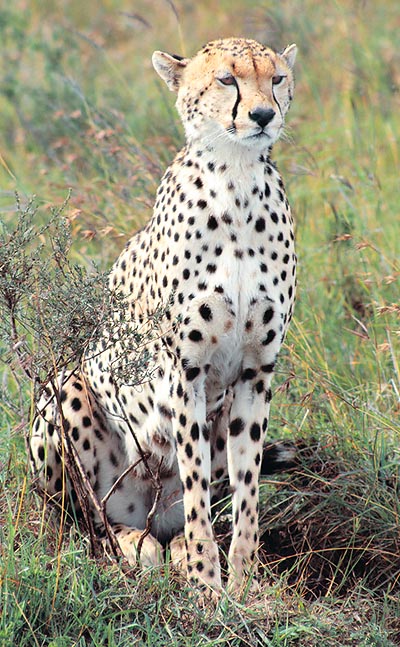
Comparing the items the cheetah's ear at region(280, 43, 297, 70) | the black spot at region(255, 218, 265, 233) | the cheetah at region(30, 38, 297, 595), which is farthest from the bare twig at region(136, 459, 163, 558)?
the cheetah's ear at region(280, 43, 297, 70)

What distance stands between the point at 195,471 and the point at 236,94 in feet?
3.22

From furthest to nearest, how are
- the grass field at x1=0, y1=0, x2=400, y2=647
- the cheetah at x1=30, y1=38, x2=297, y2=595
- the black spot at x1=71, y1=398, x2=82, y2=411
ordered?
the black spot at x1=71, y1=398, x2=82, y2=411 → the cheetah at x1=30, y1=38, x2=297, y2=595 → the grass field at x1=0, y1=0, x2=400, y2=647

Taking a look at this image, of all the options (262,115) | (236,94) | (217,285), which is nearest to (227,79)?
(236,94)

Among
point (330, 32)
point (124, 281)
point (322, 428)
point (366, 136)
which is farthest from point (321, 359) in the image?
point (330, 32)

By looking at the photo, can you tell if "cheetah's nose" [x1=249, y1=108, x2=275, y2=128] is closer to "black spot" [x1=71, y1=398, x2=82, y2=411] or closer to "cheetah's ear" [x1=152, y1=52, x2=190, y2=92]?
"cheetah's ear" [x1=152, y1=52, x2=190, y2=92]

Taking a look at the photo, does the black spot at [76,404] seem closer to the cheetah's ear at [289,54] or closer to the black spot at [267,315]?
the black spot at [267,315]

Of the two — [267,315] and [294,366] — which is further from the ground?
[267,315]

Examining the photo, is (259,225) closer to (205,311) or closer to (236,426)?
(205,311)

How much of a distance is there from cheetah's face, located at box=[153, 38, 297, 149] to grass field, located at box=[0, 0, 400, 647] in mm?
322

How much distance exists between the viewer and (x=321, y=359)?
359cm

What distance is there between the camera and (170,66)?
9.73ft

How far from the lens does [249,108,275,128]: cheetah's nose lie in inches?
105

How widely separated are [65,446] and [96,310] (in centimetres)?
39

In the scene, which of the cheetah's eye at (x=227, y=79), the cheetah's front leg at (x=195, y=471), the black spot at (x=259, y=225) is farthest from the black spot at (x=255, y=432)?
the cheetah's eye at (x=227, y=79)
